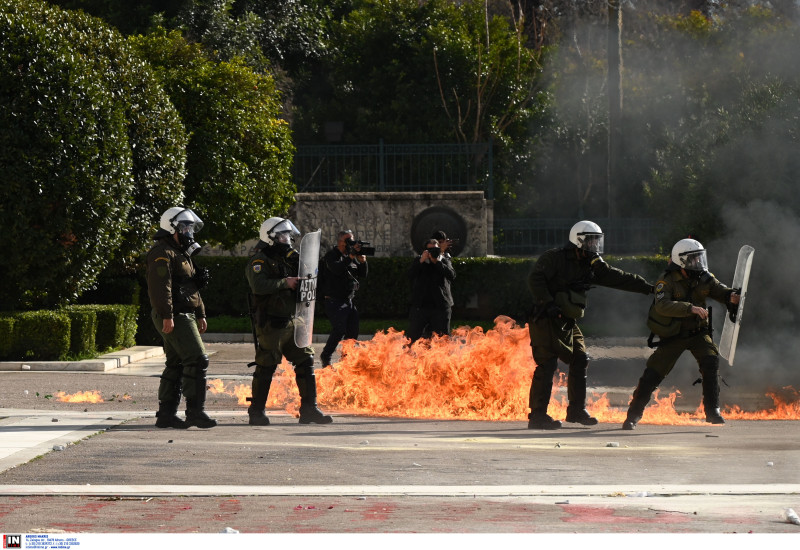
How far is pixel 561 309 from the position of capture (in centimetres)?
1022

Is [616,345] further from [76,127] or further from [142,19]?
[142,19]

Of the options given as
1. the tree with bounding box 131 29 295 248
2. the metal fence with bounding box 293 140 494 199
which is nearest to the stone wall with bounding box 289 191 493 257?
the metal fence with bounding box 293 140 494 199

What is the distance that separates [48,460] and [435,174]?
70.1ft

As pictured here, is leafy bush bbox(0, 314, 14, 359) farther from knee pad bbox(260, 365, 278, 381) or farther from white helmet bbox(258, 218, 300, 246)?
white helmet bbox(258, 218, 300, 246)

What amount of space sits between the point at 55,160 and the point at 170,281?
7.84 metres

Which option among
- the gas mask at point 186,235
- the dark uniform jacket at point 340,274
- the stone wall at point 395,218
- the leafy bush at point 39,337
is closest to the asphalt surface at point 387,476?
the gas mask at point 186,235

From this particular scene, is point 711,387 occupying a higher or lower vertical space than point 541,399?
higher

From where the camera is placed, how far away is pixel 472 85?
115 ft

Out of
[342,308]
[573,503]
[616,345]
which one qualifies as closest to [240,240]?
[616,345]

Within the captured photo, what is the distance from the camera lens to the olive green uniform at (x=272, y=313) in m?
10.0

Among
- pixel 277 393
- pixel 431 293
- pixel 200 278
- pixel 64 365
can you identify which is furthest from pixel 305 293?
pixel 64 365

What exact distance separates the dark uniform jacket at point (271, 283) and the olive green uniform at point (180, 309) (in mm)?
449

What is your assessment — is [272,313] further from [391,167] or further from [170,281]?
[391,167]

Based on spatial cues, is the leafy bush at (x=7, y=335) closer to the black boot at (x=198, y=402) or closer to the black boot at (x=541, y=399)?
the black boot at (x=198, y=402)
